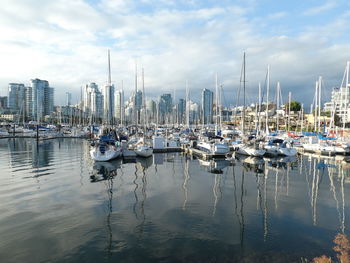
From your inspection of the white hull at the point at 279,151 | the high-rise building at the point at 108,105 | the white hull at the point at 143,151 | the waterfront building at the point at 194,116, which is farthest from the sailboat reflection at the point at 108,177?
the waterfront building at the point at 194,116

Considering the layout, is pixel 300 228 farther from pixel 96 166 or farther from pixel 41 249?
pixel 96 166

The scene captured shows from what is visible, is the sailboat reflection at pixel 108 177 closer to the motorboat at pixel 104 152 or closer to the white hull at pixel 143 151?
the motorboat at pixel 104 152

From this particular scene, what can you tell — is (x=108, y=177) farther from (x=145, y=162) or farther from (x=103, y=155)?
(x=145, y=162)

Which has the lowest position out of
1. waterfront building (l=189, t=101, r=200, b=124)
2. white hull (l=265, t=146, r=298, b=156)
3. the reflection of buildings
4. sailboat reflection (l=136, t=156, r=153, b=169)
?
sailboat reflection (l=136, t=156, r=153, b=169)

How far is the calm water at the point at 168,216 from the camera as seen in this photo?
31.9 feet

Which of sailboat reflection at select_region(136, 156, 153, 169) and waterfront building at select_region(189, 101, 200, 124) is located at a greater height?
waterfront building at select_region(189, 101, 200, 124)

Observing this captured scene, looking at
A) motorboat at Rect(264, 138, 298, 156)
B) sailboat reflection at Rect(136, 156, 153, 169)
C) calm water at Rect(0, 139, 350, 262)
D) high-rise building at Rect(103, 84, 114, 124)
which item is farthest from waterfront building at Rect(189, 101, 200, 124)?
calm water at Rect(0, 139, 350, 262)

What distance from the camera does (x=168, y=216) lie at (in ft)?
44.1

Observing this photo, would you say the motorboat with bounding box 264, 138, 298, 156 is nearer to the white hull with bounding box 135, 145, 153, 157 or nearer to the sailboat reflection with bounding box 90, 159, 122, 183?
the white hull with bounding box 135, 145, 153, 157

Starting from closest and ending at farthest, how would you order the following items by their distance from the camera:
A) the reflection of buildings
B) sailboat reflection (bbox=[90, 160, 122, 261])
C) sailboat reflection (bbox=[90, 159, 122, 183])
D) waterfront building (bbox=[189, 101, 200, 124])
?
sailboat reflection (bbox=[90, 160, 122, 261]) → sailboat reflection (bbox=[90, 159, 122, 183]) → the reflection of buildings → waterfront building (bbox=[189, 101, 200, 124])

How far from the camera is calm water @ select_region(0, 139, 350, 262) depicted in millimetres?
9730

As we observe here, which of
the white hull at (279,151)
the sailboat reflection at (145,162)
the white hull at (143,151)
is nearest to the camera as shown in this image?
the sailboat reflection at (145,162)

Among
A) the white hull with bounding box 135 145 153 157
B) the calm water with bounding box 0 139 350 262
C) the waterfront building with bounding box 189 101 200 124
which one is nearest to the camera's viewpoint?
the calm water with bounding box 0 139 350 262

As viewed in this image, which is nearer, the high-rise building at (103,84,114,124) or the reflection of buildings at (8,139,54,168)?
the reflection of buildings at (8,139,54,168)
